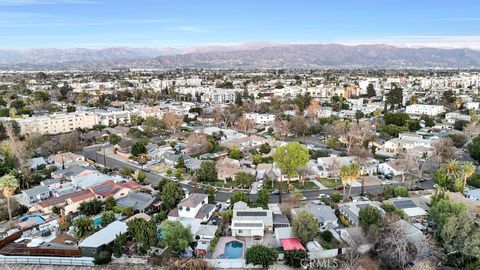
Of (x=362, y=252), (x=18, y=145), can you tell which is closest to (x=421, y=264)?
(x=362, y=252)

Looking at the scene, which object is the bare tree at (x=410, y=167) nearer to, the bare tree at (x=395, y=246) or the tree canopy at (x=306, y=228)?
the bare tree at (x=395, y=246)

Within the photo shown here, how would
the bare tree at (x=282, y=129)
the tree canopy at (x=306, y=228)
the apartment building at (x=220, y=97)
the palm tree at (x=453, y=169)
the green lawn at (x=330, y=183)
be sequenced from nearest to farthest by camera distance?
1. the tree canopy at (x=306, y=228)
2. the palm tree at (x=453, y=169)
3. the green lawn at (x=330, y=183)
4. the bare tree at (x=282, y=129)
5. the apartment building at (x=220, y=97)

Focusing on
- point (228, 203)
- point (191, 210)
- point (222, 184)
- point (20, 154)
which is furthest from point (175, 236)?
point (20, 154)

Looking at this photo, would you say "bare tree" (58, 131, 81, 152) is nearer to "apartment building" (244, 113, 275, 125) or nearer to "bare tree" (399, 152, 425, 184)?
"apartment building" (244, 113, 275, 125)

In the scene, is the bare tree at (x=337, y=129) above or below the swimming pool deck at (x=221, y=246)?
above

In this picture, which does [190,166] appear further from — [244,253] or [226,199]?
[244,253]

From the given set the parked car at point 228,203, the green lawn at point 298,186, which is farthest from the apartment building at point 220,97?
the parked car at point 228,203

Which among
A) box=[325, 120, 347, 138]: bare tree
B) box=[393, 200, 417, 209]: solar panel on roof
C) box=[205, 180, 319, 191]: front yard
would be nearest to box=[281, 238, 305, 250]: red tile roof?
box=[393, 200, 417, 209]: solar panel on roof

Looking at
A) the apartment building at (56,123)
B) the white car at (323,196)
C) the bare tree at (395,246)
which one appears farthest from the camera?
the apartment building at (56,123)
